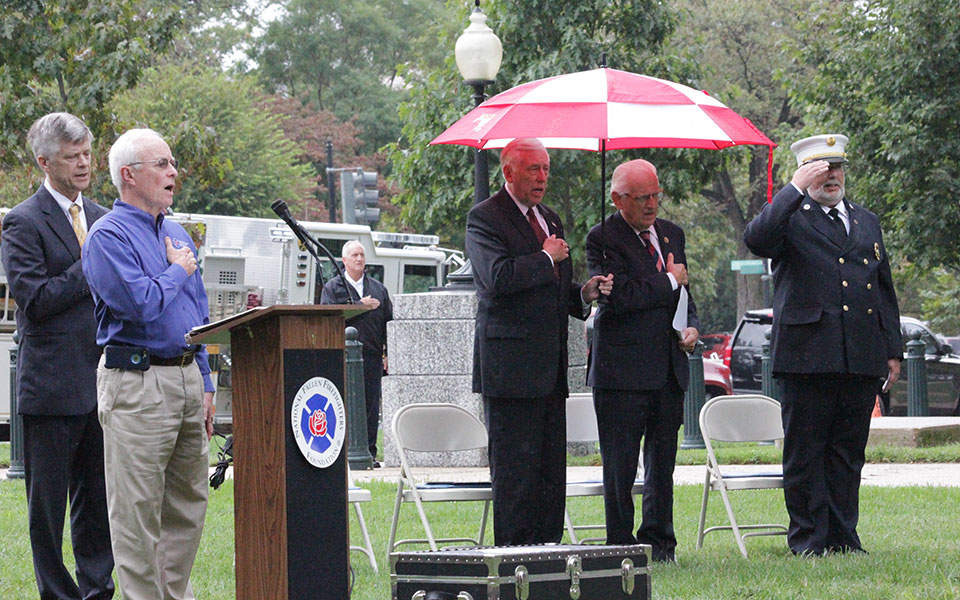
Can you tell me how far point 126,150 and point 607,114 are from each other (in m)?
2.50

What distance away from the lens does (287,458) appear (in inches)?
187

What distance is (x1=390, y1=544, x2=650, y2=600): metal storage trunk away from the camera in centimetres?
504

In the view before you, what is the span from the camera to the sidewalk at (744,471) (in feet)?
36.8

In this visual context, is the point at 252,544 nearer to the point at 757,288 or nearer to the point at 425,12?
the point at 757,288

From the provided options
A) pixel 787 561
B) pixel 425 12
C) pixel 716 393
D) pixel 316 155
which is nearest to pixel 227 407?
pixel 716 393

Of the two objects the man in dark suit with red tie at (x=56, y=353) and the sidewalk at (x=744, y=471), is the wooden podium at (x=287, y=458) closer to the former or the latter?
the man in dark suit with red tie at (x=56, y=353)

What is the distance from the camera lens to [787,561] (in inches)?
280

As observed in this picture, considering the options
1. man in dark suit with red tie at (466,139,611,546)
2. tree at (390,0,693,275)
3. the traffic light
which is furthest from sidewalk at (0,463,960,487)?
the traffic light

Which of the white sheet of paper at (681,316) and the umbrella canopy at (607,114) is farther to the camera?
the white sheet of paper at (681,316)

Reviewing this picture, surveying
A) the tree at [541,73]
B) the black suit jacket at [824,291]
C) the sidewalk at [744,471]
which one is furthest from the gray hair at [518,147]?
the tree at [541,73]

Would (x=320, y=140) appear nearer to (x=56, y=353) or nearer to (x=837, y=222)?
(x=837, y=222)

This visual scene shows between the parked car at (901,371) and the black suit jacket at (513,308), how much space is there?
12941 mm

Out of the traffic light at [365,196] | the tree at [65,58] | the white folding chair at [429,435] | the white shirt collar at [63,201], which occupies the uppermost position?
the tree at [65,58]

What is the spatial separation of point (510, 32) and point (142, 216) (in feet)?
59.3
